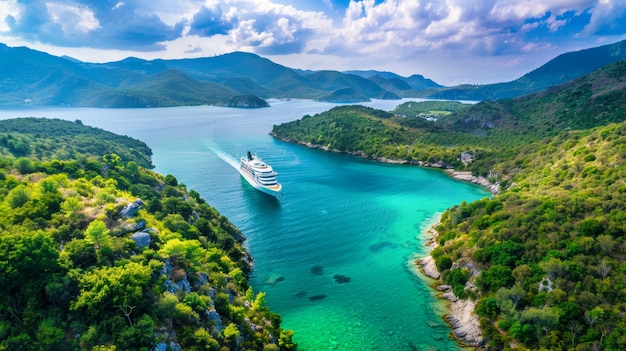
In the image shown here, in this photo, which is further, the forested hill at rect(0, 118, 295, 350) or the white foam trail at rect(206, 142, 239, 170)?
the white foam trail at rect(206, 142, 239, 170)

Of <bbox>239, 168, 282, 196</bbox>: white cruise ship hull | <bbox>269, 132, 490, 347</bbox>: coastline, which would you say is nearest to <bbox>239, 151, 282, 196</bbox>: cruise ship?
<bbox>239, 168, 282, 196</bbox>: white cruise ship hull

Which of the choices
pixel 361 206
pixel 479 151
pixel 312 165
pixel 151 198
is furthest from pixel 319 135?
pixel 151 198

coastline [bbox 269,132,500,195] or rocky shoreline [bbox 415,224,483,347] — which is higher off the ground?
coastline [bbox 269,132,500,195]

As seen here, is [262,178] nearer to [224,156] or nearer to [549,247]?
[224,156]

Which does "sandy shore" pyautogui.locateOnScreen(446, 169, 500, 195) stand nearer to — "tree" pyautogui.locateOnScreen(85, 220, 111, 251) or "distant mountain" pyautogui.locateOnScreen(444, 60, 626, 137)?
"distant mountain" pyautogui.locateOnScreen(444, 60, 626, 137)

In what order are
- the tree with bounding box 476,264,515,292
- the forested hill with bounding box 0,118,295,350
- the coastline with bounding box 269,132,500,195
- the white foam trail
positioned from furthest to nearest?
the white foam trail → the coastline with bounding box 269,132,500,195 → the tree with bounding box 476,264,515,292 → the forested hill with bounding box 0,118,295,350

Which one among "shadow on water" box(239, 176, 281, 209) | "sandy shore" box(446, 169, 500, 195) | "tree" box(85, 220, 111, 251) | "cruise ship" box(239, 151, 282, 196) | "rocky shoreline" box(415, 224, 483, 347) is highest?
"tree" box(85, 220, 111, 251)

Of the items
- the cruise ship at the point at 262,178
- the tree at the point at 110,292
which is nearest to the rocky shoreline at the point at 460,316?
the tree at the point at 110,292

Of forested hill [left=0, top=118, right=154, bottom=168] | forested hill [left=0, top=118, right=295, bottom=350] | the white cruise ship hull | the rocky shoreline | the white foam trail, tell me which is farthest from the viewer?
the white foam trail
